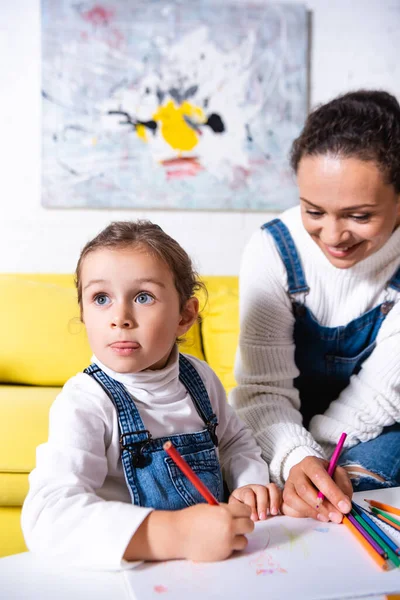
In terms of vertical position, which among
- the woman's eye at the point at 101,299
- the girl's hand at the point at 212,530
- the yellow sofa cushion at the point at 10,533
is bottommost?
the yellow sofa cushion at the point at 10,533

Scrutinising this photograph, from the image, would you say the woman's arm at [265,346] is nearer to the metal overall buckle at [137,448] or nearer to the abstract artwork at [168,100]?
the metal overall buckle at [137,448]

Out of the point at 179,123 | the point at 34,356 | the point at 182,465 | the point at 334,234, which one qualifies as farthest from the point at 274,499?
the point at 179,123

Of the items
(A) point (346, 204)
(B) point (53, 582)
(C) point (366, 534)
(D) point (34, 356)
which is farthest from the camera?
(D) point (34, 356)

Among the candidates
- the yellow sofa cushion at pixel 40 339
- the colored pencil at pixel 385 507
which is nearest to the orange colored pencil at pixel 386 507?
the colored pencil at pixel 385 507

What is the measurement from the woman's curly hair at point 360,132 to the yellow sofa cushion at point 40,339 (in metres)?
0.91

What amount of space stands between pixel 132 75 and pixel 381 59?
40.8 inches

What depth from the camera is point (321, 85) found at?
2797 mm

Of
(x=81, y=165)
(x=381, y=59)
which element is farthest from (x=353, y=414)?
(x=381, y=59)

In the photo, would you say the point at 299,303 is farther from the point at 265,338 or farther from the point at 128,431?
the point at 128,431

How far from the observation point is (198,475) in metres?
0.92

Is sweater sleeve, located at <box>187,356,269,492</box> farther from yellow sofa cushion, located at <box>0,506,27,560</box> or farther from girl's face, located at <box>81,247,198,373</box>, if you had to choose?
yellow sofa cushion, located at <box>0,506,27,560</box>

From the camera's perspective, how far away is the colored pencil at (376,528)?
0.72 metres

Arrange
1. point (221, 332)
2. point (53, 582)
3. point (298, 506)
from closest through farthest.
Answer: point (53, 582) < point (298, 506) < point (221, 332)

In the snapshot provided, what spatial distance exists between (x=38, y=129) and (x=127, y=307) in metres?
1.97
